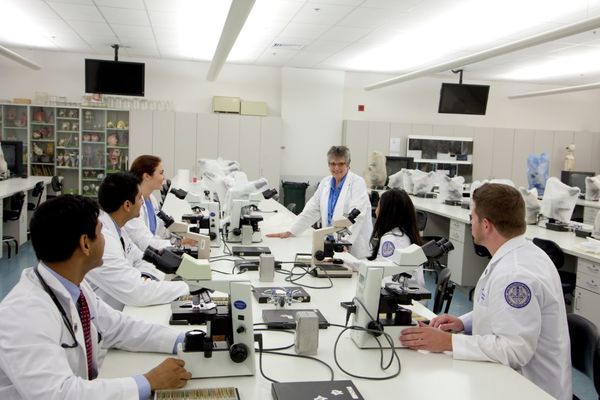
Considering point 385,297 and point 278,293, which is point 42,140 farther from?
point 385,297

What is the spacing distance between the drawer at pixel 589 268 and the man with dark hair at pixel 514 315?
2.18 meters

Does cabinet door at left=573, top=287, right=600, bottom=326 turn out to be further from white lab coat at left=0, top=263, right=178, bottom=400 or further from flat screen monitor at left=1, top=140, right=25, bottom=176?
flat screen monitor at left=1, top=140, right=25, bottom=176

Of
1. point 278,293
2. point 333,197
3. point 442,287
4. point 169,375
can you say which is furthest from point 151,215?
point 169,375

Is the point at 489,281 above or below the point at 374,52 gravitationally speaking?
below

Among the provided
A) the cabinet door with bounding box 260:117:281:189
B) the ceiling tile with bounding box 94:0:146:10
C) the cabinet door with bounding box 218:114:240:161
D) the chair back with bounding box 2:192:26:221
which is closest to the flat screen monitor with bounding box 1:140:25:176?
the chair back with bounding box 2:192:26:221

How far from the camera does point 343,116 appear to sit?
9.53 metres

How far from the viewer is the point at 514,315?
1624 mm

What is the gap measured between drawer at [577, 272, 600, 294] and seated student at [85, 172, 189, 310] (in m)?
3.04

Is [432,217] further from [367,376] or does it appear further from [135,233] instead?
[367,376]

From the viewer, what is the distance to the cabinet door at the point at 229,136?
864cm

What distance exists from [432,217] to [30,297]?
5.79 meters

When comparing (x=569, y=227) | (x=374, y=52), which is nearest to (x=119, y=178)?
(x=569, y=227)

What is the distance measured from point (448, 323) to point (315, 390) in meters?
0.81

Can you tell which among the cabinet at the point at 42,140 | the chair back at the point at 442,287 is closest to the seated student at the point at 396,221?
the chair back at the point at 442,287
